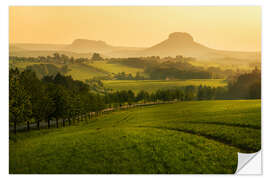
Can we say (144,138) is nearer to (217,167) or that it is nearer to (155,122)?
(155,122)

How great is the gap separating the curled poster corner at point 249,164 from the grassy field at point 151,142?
228 mm

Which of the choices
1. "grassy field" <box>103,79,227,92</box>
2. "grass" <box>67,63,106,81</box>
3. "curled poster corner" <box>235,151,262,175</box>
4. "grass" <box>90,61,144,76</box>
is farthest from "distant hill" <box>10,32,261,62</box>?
"curled poster corner" <box>235,151,262,175</box>

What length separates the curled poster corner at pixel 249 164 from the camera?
7.47m

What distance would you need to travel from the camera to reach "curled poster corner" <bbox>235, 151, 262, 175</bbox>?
7.47m

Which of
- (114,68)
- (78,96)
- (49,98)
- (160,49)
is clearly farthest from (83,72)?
(160,49)

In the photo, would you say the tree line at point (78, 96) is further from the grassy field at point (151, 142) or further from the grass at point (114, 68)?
the grass at point (114, 68)

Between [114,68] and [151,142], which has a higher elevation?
[114,68]

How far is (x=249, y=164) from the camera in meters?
7.71

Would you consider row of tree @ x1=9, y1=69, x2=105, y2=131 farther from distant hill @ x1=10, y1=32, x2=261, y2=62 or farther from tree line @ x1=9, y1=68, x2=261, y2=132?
distant hill @ x1=10, y1=32, x2=261, y2=62

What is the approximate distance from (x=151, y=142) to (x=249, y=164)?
376cm

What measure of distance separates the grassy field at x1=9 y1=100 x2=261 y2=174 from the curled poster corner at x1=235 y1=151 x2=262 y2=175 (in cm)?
23

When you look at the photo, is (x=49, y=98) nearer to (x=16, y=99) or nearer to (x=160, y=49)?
(x=16, y=99)
